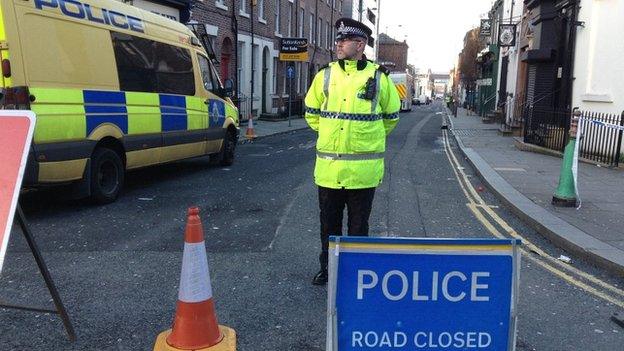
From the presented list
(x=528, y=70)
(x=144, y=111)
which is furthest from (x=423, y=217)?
(x=528, y=70)

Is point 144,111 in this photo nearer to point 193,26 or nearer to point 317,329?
point 317,329

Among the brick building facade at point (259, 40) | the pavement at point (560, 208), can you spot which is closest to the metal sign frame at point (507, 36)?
the brick building facade at point (259, 40)

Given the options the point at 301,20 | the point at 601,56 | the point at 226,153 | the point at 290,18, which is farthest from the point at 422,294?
the point at 301,20

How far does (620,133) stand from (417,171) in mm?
4237

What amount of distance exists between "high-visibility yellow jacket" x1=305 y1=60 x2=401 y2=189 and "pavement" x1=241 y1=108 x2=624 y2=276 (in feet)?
9.10

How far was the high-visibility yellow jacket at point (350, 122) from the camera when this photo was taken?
13.6 feet

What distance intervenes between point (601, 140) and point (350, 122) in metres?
10.6

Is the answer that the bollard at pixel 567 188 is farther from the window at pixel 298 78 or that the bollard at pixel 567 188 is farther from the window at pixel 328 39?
the window at pixel 328 39

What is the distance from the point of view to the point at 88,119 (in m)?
7.14

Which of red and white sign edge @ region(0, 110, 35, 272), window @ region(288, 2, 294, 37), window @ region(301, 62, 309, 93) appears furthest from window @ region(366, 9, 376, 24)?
red and white sign edge @ region(0, 110, 35, 272)

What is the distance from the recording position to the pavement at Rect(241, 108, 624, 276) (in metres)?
5.85

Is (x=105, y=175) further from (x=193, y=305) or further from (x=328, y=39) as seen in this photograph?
(x=328, y=39)

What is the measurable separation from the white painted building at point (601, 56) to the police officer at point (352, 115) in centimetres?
1076

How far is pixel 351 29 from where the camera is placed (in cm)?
417
